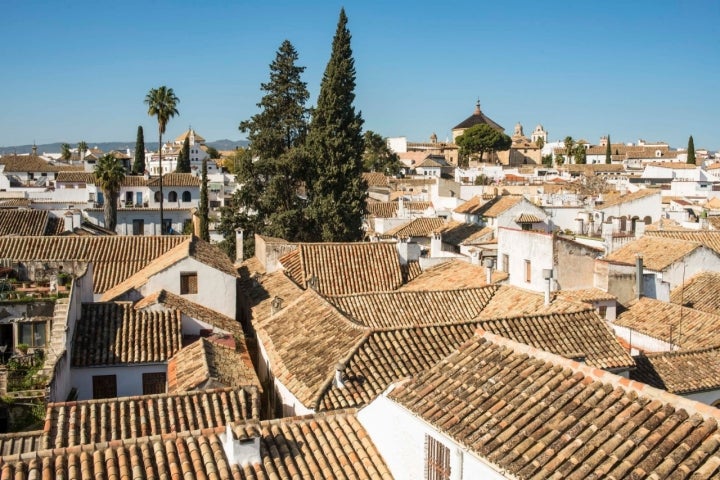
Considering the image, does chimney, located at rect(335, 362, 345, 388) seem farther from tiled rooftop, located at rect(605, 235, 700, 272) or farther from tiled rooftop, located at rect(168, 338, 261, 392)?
tiled rooftop, located at rect(605, 235, 700, 272)

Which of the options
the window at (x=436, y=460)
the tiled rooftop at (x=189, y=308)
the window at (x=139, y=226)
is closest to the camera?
the window at (x=436, y=460)

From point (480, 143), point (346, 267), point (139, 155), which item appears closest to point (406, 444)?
point (346, 267)

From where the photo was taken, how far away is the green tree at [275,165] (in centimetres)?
3544

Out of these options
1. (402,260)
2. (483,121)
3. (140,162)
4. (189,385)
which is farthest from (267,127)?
(483,121)

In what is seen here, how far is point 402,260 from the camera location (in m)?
26.1

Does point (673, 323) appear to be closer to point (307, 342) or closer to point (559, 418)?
point (307, 342)

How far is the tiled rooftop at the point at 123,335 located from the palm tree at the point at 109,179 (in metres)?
26.2

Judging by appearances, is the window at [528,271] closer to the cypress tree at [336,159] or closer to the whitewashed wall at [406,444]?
the whitewashed wall at [406,444]

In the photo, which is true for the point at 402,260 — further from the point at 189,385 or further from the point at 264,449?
the point at 264,449

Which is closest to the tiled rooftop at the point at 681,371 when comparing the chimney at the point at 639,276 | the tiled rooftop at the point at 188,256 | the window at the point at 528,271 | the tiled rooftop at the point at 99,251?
the chimney at the point at 639,276

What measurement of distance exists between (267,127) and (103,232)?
10.4 meters

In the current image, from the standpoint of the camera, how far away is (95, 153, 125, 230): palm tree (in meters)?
43.1

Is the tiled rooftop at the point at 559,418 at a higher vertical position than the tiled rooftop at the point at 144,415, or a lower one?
higher

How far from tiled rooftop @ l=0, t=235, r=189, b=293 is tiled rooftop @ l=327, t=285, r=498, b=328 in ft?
34.8
